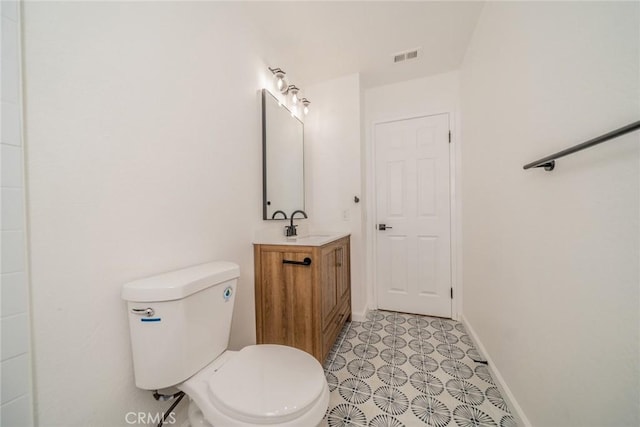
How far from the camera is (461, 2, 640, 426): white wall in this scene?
0.57 m

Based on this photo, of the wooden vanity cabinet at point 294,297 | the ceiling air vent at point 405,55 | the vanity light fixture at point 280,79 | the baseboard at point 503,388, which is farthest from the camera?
the ceiling air vent at point 405,55

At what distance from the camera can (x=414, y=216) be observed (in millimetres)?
2168

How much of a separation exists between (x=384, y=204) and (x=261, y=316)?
59.7 inches

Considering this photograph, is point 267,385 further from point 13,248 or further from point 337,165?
point 337,165

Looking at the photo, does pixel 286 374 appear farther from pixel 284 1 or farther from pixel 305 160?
pixel 284 1

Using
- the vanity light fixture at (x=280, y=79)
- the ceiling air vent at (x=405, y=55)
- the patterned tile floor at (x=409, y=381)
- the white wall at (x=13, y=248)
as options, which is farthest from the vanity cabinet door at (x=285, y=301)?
the ceiling air vent at (x=405, y=55)

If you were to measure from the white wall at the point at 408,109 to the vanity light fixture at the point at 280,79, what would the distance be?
0.95 m

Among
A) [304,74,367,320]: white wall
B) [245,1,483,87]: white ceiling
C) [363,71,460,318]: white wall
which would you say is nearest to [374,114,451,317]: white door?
[363,71,460,318]: white wall

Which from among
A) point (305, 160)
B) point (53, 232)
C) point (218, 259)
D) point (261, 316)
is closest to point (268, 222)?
point (218, 259)

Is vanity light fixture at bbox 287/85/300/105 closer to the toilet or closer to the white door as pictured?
the white door

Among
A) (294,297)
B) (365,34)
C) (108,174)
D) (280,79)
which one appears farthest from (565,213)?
(280,79)

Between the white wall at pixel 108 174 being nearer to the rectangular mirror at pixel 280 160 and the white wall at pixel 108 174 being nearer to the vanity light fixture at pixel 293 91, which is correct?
the rectangular mirror at pixel 280 160

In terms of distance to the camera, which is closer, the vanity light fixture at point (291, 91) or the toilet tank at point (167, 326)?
the toilet tank at point (167, 326)

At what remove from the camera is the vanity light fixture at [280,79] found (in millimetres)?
1643
